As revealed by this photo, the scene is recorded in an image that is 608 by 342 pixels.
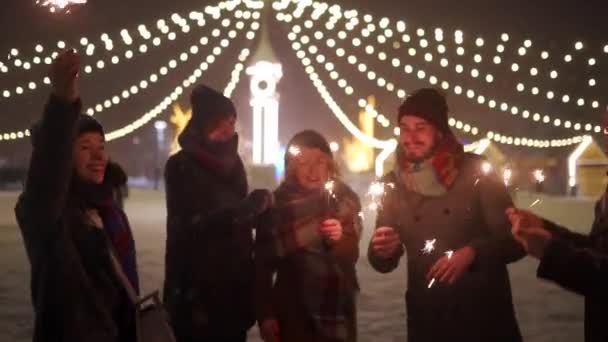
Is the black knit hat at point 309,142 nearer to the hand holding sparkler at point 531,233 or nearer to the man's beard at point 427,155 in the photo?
the man's beard at point 427,155

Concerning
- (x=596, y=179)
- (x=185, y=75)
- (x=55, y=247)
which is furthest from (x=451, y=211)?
(x=596, y=179)

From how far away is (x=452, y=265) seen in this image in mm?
2848

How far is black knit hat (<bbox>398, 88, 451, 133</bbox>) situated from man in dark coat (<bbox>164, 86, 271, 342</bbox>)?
788mm

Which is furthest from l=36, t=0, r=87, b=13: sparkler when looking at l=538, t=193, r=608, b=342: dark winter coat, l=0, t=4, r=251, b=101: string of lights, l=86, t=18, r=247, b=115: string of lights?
l=86, t=18, r=247, b=115: string of lights

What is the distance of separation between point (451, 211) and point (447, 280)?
1.05ft

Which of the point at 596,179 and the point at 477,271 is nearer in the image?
the point at 477,271

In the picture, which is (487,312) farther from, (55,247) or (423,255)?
(55,247)

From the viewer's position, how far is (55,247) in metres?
2.57

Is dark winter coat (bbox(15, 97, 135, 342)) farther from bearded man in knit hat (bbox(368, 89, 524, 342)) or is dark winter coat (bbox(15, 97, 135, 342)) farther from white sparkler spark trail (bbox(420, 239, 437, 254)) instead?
white sparkler spark trail (bbox(420, 239, 437, 254))

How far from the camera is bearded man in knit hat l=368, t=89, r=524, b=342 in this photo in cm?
293

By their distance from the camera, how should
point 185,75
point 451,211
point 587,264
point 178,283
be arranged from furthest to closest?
point 185,75 < point 178,283 < point 451,211 < point 587,264

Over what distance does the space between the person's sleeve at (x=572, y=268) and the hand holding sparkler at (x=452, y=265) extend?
57 cm

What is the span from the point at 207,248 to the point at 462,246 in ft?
4.03

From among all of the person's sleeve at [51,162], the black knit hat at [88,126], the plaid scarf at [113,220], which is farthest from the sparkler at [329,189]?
the person's sleeve at [51,162]
